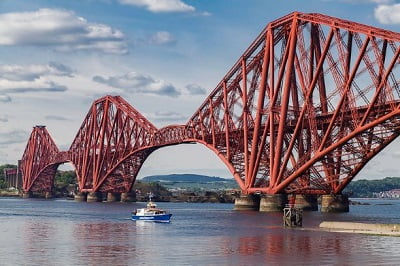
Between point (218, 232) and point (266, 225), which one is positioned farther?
point (266, 225)

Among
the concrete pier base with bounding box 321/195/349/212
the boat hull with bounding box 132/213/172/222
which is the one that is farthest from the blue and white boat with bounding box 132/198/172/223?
the concrete pier base with bounding box 321/195/349/212

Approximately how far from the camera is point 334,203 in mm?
128625

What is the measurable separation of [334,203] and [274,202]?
32.6ft

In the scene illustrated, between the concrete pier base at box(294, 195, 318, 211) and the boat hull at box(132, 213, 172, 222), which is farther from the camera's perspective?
the concrete pier base at box(294, 195, 318, 211)

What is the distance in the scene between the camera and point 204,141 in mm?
167875

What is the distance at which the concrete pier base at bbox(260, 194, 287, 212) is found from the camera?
12525cm

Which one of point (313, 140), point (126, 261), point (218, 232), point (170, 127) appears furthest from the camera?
point (170, 127)

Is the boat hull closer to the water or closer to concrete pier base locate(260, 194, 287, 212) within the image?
the water

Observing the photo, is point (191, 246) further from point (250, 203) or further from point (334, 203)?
point (250, 203)

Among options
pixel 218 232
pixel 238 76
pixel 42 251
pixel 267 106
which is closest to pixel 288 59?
pixel 267 106

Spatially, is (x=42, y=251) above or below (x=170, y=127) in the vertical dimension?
below

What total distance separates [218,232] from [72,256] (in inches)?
1176

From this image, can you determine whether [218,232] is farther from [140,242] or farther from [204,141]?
[204,141]

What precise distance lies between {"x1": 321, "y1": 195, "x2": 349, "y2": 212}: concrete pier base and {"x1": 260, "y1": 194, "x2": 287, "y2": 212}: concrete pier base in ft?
21.5
